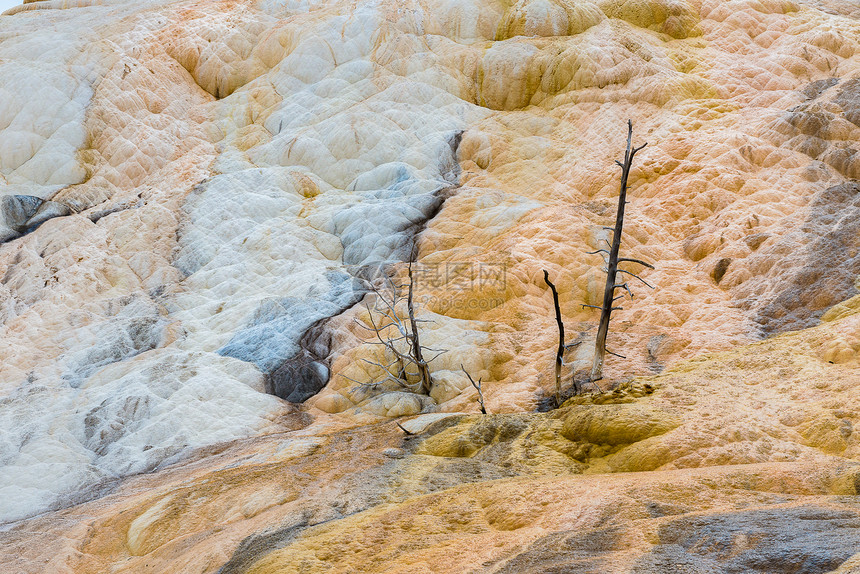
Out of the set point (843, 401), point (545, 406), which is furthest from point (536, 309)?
point (843, 401)

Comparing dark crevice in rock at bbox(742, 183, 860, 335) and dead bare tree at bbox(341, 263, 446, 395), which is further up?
dark crevice in rock at bbox(742, 183, 860, 335)

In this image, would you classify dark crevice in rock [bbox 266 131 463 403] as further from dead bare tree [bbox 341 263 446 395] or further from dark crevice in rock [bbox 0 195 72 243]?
dark crevice in rock [bbox 0 195 72 243]

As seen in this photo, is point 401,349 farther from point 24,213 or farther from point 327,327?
point 24,213

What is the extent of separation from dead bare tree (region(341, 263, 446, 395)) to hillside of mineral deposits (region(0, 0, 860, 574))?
20cm

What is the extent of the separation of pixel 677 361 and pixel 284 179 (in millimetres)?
14027

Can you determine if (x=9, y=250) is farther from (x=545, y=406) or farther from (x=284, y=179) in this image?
(x=545, y=406)

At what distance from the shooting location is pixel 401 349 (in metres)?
Answer: 14.9

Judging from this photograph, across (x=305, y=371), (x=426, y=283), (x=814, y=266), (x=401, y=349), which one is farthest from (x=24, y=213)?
(x=814, y=266)

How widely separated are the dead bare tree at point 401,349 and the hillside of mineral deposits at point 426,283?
20 centimetres

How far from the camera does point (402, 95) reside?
2258cm

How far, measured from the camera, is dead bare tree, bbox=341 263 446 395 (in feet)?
45.3

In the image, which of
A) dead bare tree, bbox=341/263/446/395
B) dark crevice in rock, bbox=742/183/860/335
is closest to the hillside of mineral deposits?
dark crevice in rock, bbox=742/183/860/335

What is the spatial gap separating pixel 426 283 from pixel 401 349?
103 inches

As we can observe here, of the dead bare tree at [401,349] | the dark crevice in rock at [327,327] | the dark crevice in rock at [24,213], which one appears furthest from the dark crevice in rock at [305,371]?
the dark crevice in rock at [24,213]
